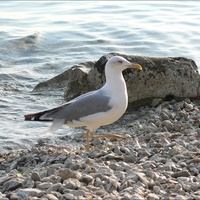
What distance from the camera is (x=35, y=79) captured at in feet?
45.4

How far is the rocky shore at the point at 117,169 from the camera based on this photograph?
531 centimetres

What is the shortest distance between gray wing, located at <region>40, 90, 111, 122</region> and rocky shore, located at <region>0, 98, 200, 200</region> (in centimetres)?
47

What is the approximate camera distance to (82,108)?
724 cm

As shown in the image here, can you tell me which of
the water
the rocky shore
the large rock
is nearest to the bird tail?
the rocky shore

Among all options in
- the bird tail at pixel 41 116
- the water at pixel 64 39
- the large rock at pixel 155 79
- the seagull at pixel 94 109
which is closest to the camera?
the seagull at pixel 94 109

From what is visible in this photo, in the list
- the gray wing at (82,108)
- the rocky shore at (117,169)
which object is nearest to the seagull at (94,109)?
the gray wing at (82,108)

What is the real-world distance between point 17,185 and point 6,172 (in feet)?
4.70

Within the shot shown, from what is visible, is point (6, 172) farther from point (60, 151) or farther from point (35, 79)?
point (35, 79)

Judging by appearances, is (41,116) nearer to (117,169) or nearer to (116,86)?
(116,86)

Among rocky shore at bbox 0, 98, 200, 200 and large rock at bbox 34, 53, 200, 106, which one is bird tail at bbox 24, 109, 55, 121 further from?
large rock at bbox 34, 53, 200, 106

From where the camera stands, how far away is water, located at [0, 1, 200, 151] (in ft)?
37.9

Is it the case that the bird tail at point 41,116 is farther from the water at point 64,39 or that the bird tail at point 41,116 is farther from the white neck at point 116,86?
the water at point 64,39

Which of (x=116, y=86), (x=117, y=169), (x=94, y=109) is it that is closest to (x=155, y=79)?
(x=116, y=86)

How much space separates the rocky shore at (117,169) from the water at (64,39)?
188 centimetres
